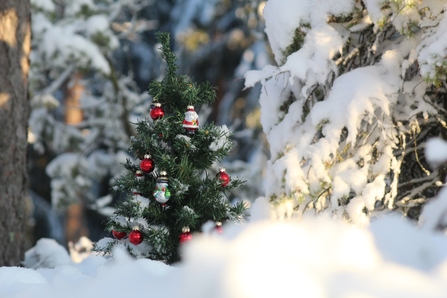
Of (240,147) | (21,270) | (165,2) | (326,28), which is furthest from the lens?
(165,2)

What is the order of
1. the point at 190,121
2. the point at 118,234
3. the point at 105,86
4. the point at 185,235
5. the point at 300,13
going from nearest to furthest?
the point at 185,235 → the point at 190,121 → the point at 118,234 → the point at 300,13 → the point at 105,86

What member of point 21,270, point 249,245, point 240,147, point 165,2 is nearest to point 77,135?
point 240,147

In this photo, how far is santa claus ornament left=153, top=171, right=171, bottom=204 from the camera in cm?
288

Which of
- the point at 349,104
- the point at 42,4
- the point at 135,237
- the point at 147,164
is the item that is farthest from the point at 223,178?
the point at 42,4

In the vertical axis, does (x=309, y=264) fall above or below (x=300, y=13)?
below

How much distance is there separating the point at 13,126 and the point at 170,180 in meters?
1.81

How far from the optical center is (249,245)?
91 centimetres

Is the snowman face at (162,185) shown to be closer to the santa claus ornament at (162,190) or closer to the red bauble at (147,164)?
the santa claus ornament at (162,190)

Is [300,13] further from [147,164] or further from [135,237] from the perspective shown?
[135,237]

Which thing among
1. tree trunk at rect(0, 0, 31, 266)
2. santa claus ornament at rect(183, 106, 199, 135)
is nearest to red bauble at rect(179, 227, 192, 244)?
santa claus ornament at rect(183, 106, 199, 135)

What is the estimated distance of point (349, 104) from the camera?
3.34 m

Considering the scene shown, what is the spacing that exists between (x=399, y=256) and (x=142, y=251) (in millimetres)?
2278

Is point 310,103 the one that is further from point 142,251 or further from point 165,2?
point 165,2

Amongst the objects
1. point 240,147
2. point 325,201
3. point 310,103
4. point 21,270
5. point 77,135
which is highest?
point 240,147
